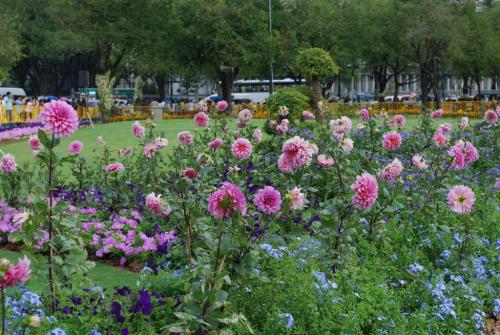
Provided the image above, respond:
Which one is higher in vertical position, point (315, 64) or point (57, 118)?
point (315, 64)

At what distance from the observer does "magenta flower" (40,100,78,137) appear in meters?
3.28

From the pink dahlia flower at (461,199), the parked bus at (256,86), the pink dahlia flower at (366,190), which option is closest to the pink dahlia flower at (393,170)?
the pink dahlia flower at (461,199)

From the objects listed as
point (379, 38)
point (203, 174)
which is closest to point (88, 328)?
point (203, 174)

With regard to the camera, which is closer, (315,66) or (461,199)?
(461,199)

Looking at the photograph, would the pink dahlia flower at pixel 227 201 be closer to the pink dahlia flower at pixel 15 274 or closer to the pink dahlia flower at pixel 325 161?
the pink dahlia flower at pixel 15 274

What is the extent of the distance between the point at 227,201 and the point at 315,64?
49.4ft

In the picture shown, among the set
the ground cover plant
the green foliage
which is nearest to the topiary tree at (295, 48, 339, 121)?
the green foliage

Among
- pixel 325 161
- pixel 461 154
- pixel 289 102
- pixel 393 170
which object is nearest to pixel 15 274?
pixel 393 170

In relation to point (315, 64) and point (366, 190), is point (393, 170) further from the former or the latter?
point (315, 64)

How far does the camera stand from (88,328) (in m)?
3.17

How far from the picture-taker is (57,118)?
Result: 3.29m

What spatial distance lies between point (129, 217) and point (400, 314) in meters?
3.61

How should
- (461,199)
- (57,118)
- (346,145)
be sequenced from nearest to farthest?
(57,118) < (461,199) < (346,145)

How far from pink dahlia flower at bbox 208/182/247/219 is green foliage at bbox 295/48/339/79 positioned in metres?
14.9
